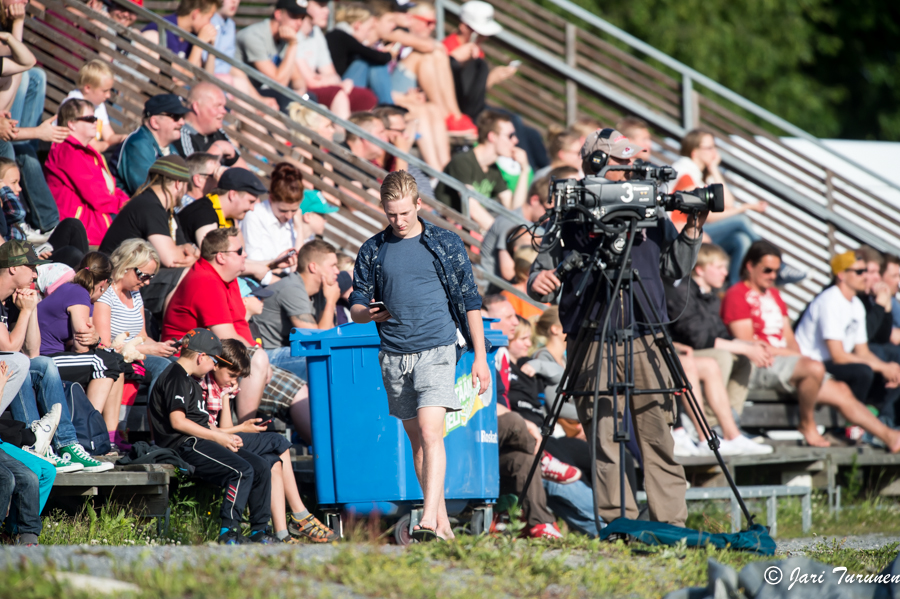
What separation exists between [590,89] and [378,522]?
32.1ft

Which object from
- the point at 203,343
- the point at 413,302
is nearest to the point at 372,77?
the point at 203,343

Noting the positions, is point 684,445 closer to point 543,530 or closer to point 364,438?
point 543,530

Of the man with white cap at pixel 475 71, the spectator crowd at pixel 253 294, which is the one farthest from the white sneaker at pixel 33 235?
the man with white cap at pixel 475 71

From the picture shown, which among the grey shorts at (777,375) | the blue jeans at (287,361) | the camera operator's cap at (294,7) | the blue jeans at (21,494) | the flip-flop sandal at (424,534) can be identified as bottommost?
the flip-flop sandal at (424,534)

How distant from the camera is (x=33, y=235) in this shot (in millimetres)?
8414

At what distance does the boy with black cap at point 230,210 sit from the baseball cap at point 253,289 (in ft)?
0.23

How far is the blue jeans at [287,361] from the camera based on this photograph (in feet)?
25.8

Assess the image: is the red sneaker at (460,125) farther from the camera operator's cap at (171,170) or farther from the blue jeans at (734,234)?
the camera operator's cap at (171,170)

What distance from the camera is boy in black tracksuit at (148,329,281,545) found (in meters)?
6.23

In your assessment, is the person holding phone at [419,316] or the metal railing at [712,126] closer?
the person holding phone at [419,316]

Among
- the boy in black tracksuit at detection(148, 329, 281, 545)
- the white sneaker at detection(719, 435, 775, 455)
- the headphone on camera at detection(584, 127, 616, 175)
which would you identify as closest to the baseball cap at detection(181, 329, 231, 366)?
the boy in black tracksuit at detection(148, 329, 281, 545)

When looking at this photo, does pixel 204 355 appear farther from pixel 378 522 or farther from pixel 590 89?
pixel 590 89

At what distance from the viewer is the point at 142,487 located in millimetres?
6395

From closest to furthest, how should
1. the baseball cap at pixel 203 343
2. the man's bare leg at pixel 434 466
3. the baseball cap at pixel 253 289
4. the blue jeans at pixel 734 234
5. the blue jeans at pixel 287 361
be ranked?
the man's bare leg at pixel 434 466 → the baseball cap at pixel 203 343 → the blue jeans at pixel 287 361 → the baseball cap at pixel 253 289 → the blue jeans at pixel 734 234
